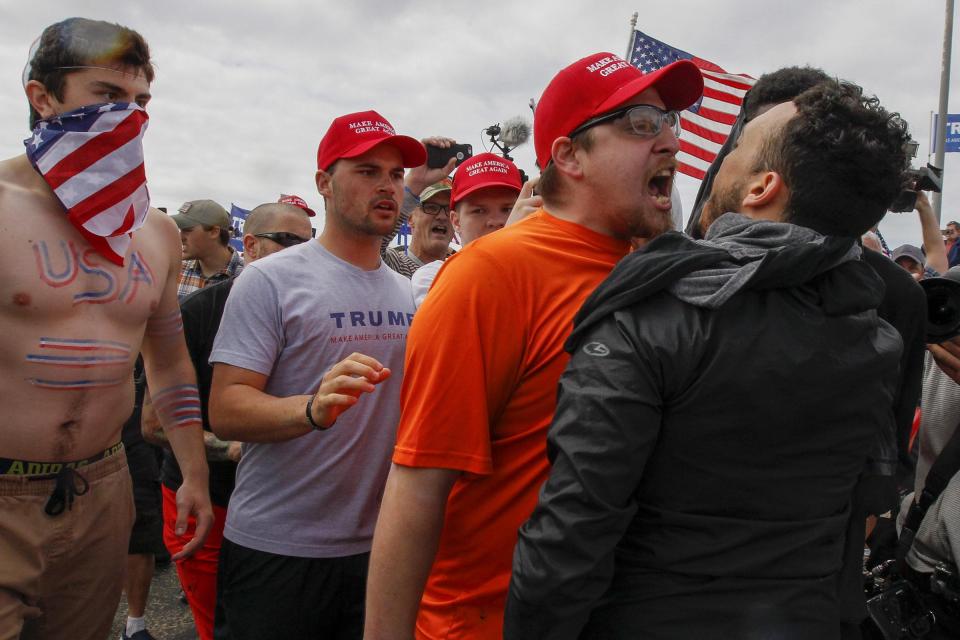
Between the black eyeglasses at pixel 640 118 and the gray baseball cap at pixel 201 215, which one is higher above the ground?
the black eyeglasses at pixel 640 118

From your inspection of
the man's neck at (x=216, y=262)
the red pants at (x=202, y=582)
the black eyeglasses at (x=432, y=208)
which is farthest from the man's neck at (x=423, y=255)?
the red pants at (x=202, y=582)

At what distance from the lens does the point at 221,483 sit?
3146mm

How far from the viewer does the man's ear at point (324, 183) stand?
8.97ft

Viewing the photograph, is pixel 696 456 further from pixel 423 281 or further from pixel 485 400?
pixel 423 281

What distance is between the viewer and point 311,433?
2338mm

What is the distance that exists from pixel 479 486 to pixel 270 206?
3.08 meters

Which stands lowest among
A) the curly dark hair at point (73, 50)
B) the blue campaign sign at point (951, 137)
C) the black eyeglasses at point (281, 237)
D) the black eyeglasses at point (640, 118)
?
the black eyeglasses at point (281, 237)

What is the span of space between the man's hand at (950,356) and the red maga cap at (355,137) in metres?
2.02

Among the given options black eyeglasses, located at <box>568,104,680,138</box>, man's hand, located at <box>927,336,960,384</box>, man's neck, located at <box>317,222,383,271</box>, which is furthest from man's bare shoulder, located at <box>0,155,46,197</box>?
man's hand, located at <box>927,336,960,384</box>

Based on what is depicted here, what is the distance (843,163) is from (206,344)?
2704 mm

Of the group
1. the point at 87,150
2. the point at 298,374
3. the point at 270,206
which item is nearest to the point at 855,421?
the point at 298,374

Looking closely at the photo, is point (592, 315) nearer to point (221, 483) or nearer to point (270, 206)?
point (221, 483)

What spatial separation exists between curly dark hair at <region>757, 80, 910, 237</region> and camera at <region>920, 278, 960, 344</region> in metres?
0.63

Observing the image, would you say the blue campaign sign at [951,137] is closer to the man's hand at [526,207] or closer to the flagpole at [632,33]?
the flagpole at [632,33]
